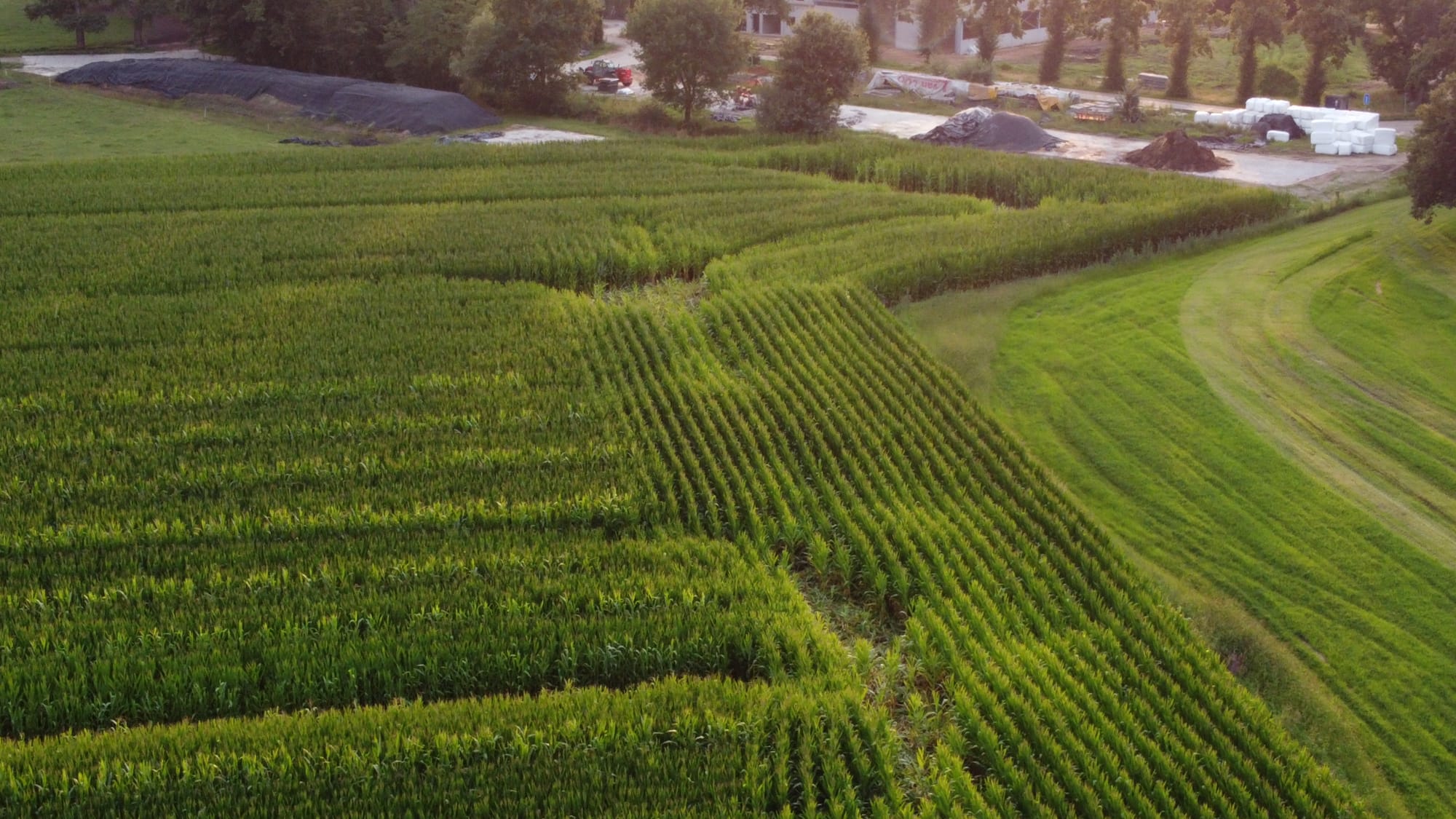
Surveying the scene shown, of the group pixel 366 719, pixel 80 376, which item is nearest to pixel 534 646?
pixel 366 719

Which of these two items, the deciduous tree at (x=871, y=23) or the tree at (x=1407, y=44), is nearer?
the tree at (x=1407, y=44)

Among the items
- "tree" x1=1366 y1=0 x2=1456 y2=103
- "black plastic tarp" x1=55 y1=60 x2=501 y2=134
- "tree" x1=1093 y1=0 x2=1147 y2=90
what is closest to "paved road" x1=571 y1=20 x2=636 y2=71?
"black plastic tarp" x1=55 y1=60 x2=501 y2=134

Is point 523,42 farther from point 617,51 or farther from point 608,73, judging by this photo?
point 617,51

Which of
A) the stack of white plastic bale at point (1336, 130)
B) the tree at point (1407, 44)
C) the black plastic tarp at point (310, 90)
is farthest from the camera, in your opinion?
the black plastic tarp at point (310, 90)

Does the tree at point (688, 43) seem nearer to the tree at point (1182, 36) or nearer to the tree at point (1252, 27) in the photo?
the tree at point (1182, 36)

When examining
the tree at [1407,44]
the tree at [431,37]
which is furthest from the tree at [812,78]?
the tree at [1407,44]

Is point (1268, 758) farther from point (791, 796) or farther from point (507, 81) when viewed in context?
point (507, 81)

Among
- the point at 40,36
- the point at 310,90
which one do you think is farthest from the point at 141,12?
the point at 310,90
